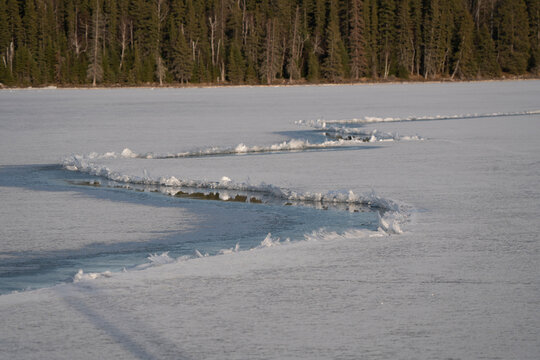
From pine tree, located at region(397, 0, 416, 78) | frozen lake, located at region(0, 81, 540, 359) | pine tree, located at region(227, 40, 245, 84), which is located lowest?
frozen lake, located at region(0, 81, 540, 359)

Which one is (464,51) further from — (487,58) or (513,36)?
(513,36)

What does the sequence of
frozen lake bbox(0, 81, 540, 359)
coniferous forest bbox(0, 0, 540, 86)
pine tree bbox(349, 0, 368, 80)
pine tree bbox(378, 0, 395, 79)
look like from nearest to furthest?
frozen lake bbox(0, 81, 540, 359)
coniferous forest bbox(0, 0, 540, 86)
pine tree bbox(349, 0, 368, 80)
pine tree bbox(378, 0, 395, 79)

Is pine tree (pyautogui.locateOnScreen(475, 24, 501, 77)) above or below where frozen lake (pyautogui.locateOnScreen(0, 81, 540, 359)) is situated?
above

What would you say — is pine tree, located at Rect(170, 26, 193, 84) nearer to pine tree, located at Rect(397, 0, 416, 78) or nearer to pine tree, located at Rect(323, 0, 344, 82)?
pine tree, located at Rect(323, 0, 344, 82)

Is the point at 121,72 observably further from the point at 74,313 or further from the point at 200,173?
the point at 74,313

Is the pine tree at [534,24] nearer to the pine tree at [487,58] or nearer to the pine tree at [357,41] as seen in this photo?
the pine tree at [487,58]

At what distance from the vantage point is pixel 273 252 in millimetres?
6152

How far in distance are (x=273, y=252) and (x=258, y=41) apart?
3076 inches

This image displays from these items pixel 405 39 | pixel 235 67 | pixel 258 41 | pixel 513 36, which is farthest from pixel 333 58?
pixel 513 36

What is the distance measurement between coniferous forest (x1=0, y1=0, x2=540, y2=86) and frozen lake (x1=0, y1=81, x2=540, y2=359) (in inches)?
2356

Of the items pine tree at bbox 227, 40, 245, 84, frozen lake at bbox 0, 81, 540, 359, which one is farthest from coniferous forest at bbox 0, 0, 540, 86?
frozen lake at bbox 0, 81, 540, 359

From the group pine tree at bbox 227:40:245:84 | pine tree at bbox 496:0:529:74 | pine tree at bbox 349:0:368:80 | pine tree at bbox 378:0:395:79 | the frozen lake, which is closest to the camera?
the frozen lake

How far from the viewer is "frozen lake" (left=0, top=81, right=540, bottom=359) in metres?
4.08

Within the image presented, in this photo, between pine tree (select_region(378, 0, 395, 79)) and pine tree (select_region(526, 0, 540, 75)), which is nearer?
pine tree (select_region(378, 0, 395, 79))
